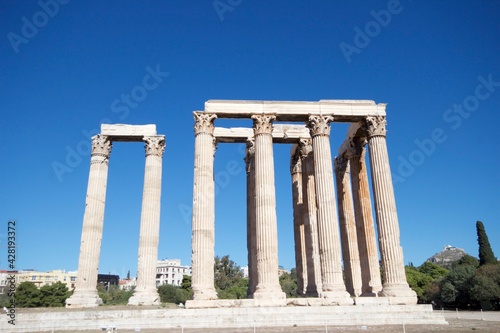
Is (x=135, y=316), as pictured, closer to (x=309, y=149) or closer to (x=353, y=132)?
(x=309, y=149)

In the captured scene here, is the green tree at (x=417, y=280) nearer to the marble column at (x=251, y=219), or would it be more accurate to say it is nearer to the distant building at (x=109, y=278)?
the marble column at (x=251, y=219)

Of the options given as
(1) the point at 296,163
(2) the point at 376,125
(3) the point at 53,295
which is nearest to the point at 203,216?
(1) the point at 296,163

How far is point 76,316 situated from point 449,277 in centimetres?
5633

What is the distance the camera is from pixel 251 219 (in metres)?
36.9

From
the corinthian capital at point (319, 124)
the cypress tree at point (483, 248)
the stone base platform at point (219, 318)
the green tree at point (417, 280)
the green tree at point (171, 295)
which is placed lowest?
the stone base platform at point (219, 318)

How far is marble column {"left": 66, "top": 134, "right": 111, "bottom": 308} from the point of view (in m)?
32.3

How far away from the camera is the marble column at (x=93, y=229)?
106 feet

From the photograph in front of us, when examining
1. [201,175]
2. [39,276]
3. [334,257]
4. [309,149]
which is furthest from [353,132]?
[39,276]

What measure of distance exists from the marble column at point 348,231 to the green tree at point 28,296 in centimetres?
5893

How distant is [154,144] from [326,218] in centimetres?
1781

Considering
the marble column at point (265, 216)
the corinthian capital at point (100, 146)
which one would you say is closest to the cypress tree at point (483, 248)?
the marble column at point (265, 216)

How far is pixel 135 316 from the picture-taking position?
2492cm

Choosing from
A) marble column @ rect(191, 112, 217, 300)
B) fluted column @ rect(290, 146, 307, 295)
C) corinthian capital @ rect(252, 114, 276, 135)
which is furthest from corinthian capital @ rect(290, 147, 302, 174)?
marble column @ rect(191, 112, 217, 300)

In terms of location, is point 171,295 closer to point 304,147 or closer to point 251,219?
→ point 251,219
